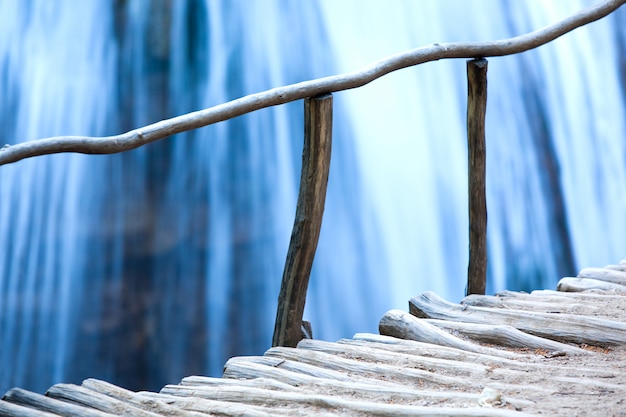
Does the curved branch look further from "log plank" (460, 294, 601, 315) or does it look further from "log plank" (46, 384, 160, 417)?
"log plank" (460, 294, 601, 315)

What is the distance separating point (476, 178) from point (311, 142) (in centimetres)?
77

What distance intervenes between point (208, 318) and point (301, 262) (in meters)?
3.90

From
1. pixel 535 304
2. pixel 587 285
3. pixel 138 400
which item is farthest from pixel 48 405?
pixel 587 285

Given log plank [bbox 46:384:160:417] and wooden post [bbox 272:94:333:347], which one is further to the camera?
wooden post [bbox 272:94:333:347]

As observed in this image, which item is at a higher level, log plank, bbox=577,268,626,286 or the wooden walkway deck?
log plank, bbox=577,268,626,286

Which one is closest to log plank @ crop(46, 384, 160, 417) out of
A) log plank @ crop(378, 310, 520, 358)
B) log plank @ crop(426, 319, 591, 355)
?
log plank @ crop(378, 310, 520, 358)

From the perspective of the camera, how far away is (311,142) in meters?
2.67

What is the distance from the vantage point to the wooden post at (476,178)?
307cm

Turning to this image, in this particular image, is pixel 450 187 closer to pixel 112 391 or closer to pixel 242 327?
pixel 242 327

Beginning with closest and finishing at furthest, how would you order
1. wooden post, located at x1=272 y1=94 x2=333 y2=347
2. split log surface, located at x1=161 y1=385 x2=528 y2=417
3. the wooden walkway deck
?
1. split log surface, located at x1=161 y1=385 x2=528 y2=417
2. the wooden walkway deck
3. wooden post, located at x1=272 y1=94 x2=333 y2=347

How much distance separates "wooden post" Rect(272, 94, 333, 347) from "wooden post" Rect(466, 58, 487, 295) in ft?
2.27

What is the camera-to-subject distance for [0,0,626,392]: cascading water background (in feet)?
20.6

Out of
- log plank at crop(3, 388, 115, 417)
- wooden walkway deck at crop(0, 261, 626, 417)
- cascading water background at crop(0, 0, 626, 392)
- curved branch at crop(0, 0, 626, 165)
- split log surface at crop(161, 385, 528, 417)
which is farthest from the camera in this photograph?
cascading water background at crop(0, 0, 626, 392)

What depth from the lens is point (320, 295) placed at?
647cm
